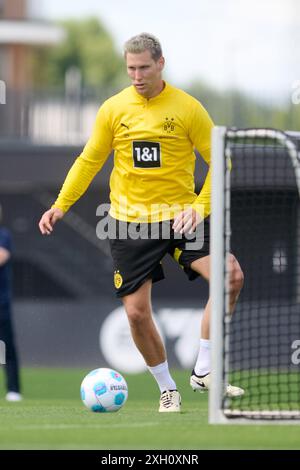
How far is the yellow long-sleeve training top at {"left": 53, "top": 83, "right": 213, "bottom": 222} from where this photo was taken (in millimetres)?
8938

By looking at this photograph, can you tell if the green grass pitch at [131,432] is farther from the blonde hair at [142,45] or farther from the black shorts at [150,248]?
the blonde hair at [142,45]

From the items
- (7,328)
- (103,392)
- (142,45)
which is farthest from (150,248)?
(7,328)

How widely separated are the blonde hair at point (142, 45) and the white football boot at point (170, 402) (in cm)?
237

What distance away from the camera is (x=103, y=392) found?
9070 mm

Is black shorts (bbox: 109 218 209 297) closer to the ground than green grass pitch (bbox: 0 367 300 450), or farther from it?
farther from it

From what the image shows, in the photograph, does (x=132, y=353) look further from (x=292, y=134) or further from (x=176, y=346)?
(x=292, y=134)

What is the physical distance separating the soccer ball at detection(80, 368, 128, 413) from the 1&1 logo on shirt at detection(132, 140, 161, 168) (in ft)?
5.01

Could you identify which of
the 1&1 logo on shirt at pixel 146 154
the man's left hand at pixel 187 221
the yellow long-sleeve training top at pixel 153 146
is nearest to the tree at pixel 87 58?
the yellow long-sleeve training top at pixel 153 146

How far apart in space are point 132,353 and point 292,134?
10.1m

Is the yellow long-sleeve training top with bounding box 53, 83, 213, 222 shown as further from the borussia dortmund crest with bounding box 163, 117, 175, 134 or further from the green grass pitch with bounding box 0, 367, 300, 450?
the green grass pitch with bounding box 0, 367, 300, 450

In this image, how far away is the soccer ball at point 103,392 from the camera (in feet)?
29.7

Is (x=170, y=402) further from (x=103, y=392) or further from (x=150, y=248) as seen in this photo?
(x=150, y=248)

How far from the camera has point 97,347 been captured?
719 inches

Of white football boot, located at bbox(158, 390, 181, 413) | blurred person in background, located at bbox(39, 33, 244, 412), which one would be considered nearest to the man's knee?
blurred person in background, located at bbox(39, 33, 244, 412)
